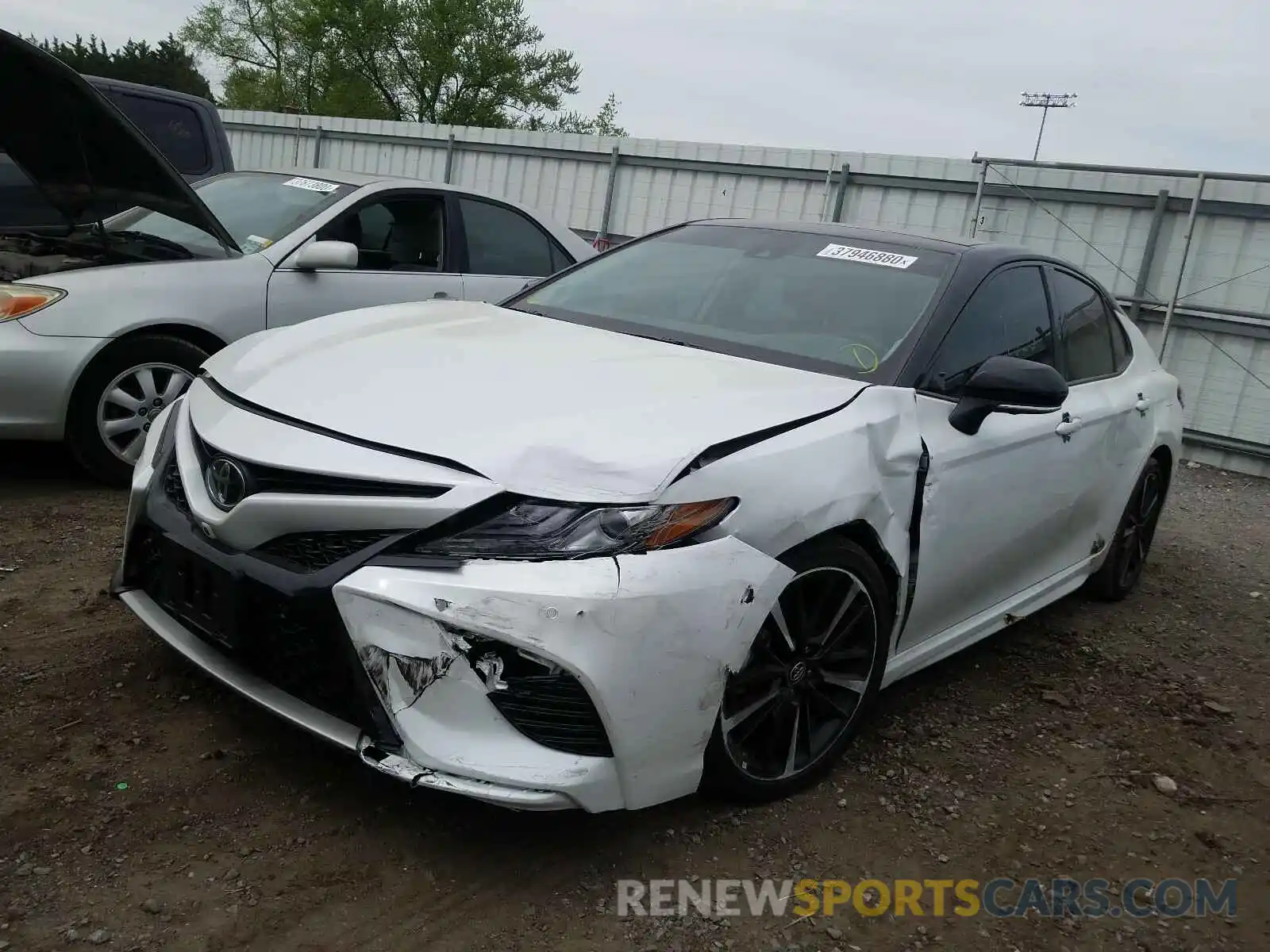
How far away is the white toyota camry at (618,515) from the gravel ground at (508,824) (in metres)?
0.26

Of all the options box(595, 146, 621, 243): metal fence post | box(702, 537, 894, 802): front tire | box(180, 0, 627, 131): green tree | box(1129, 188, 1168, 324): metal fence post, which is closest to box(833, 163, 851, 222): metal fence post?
box(1129, 188, 1168, 324): metal fence post

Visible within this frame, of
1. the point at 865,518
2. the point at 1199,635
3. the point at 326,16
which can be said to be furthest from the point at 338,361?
the point at 326,16

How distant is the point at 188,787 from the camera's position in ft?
8.21

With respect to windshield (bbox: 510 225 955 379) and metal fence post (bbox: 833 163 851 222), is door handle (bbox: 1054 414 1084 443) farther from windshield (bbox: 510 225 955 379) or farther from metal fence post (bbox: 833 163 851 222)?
metal fence post (bbox: 833 163 851 222)

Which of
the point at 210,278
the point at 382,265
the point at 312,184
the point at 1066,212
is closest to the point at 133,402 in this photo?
the point at 210,278

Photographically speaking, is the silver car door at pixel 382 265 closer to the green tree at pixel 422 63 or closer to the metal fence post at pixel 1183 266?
the metal fence post at pixel 1183 266

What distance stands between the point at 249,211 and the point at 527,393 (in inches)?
141

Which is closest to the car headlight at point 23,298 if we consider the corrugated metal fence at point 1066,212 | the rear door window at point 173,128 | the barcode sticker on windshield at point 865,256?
the barcode sticker on windshield at point 865,256

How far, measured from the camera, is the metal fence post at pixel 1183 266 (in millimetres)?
9094

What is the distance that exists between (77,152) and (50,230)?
98 cm

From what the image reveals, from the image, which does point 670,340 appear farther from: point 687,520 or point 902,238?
point 687,520

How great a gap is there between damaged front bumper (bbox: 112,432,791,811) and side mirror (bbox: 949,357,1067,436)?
1.03m

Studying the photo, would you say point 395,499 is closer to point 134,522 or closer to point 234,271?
point 134,522

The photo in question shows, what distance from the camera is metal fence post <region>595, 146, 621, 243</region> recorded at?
1316 centimetres
